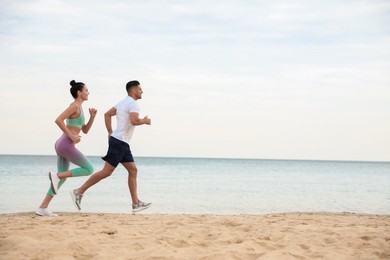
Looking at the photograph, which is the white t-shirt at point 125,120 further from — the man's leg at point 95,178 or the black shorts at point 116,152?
the man's leg at point 95,178

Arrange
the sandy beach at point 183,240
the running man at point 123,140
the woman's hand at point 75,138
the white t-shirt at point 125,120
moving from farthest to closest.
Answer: the white t-shirt at point 125,120, the running man at point 123,140, the woman's hand at point 75,138, the sandy beach at point 183,240

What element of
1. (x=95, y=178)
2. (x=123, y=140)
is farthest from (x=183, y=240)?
(x=123, y=140)

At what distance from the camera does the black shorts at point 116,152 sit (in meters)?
6.51

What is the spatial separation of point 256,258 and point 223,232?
3.31 feet

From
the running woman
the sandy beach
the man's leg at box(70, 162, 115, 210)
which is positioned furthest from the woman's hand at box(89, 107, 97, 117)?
the sandy beach

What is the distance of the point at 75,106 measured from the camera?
6.26 metres

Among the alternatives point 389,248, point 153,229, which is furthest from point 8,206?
point 389,248

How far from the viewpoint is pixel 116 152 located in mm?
6547

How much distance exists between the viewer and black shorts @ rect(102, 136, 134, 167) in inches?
256

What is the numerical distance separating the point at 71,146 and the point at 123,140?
29.0 inches

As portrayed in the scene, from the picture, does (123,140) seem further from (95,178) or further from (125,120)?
(95,178)

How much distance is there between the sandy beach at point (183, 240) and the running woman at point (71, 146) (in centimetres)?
69

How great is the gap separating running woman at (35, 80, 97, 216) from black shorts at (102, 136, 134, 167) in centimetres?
31

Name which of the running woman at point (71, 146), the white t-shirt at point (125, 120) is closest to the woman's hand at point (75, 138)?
the running woman at point (71, 146)
